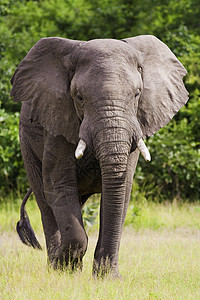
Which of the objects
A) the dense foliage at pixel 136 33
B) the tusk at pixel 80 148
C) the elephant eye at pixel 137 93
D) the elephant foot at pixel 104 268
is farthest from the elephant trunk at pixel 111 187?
the dense foliage at pixel 136 33

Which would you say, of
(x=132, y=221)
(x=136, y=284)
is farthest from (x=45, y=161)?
(x=132, y=221)

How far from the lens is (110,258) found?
5.03 metres

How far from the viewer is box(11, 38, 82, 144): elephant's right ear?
5180mm

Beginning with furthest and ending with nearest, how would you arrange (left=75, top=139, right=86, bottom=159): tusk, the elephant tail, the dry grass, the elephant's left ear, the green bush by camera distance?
the green bush
the elephant tail
the elephant's left ear
(left=75, top=139, right=86, bottom=159): tusk
the dry grass

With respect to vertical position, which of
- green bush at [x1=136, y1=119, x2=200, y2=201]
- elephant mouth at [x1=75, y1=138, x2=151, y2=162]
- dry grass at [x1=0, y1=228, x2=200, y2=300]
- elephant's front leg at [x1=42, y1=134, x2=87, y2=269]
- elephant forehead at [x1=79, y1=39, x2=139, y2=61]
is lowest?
green bush at [x1=136, y1=119, x2=200, y2=201]

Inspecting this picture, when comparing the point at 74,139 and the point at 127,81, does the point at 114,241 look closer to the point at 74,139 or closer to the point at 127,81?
the point at 74,139

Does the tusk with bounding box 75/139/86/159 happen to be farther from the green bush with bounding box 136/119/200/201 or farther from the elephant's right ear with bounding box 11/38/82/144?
the green bush with bounding box 136/119/200/201

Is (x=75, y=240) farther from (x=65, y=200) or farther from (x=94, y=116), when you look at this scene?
(x=94, y=116)

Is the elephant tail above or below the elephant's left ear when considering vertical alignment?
below

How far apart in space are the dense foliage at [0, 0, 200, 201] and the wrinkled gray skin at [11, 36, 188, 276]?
4889 millimetres

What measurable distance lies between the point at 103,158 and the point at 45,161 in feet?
3.20

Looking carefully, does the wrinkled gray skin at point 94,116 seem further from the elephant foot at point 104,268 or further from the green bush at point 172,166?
the green bush at point 172,166

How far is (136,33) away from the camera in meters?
14.7

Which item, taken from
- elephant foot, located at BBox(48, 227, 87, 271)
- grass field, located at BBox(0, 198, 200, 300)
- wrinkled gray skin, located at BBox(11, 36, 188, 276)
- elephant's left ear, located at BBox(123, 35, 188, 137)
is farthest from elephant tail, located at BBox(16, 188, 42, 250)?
elephant's left ear, located at BBox(123, 35, 188, 137)
